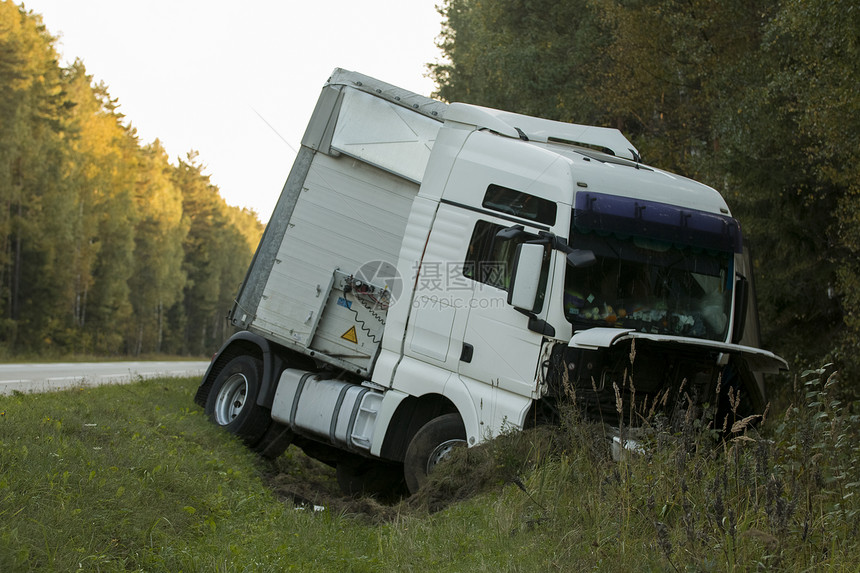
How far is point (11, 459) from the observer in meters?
6.06

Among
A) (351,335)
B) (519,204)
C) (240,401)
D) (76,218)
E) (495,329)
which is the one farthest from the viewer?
(76,218)

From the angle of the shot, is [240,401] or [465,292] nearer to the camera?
[465,292]

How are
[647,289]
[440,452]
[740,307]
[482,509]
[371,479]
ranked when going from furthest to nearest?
[371,479], [440,452], [740,307], [647,289], [482,509]

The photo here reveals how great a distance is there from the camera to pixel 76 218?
43.3 metres

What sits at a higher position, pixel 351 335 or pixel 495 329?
pixel 495 329

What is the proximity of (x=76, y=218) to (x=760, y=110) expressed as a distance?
122ft

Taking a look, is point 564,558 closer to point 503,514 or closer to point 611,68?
point 503,514

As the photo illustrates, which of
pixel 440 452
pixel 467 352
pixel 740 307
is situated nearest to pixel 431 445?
pixel 440 452

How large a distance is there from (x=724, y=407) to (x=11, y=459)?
633 cm

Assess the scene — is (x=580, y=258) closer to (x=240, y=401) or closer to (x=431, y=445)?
(x=431, y=445)

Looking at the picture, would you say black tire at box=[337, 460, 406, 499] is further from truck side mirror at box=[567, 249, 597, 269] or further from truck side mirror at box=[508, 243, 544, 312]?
truck side mirror at box=[567, 249, 597, 269]

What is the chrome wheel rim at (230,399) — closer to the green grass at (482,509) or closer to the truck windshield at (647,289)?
the green grass at (482,509)

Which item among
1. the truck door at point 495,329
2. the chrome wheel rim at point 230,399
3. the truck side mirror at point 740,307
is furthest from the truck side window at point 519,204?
the chrome wheel rim at point 230,399

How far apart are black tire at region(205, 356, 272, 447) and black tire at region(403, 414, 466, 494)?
281 centimetres
